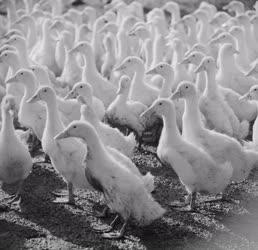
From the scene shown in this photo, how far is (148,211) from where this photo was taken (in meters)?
5.44

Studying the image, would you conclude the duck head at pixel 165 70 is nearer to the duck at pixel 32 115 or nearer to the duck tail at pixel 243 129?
the duck tail at pixel 243 129

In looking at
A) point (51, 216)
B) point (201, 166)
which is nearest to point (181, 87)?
point (201, 166)

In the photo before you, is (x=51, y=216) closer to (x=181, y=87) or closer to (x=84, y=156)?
(x=84, y=156)

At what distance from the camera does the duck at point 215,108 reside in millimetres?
7441

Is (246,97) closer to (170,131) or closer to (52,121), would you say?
(170,131)

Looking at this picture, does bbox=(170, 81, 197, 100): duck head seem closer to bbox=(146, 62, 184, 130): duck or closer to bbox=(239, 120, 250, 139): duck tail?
bbox=(146, 62, 184, 130): duck

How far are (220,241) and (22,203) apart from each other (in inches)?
83.8

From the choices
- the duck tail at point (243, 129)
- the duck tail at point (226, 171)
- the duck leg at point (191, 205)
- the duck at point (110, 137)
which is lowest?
the duck leg at point (191, 205)

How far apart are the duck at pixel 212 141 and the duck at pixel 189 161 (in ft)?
0.46

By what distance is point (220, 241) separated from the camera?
18.5ft

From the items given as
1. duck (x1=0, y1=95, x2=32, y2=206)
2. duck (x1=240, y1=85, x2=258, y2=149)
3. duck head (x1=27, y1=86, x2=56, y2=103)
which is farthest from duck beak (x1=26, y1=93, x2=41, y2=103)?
duck (x1=240, y1=85, x2=258, y2=149)

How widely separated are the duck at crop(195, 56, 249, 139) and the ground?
2.96 ft

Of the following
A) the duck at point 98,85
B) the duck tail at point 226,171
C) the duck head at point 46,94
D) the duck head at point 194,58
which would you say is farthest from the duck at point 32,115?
the duck head at point 194,58

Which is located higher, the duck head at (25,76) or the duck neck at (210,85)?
the duck head at (25,76)
